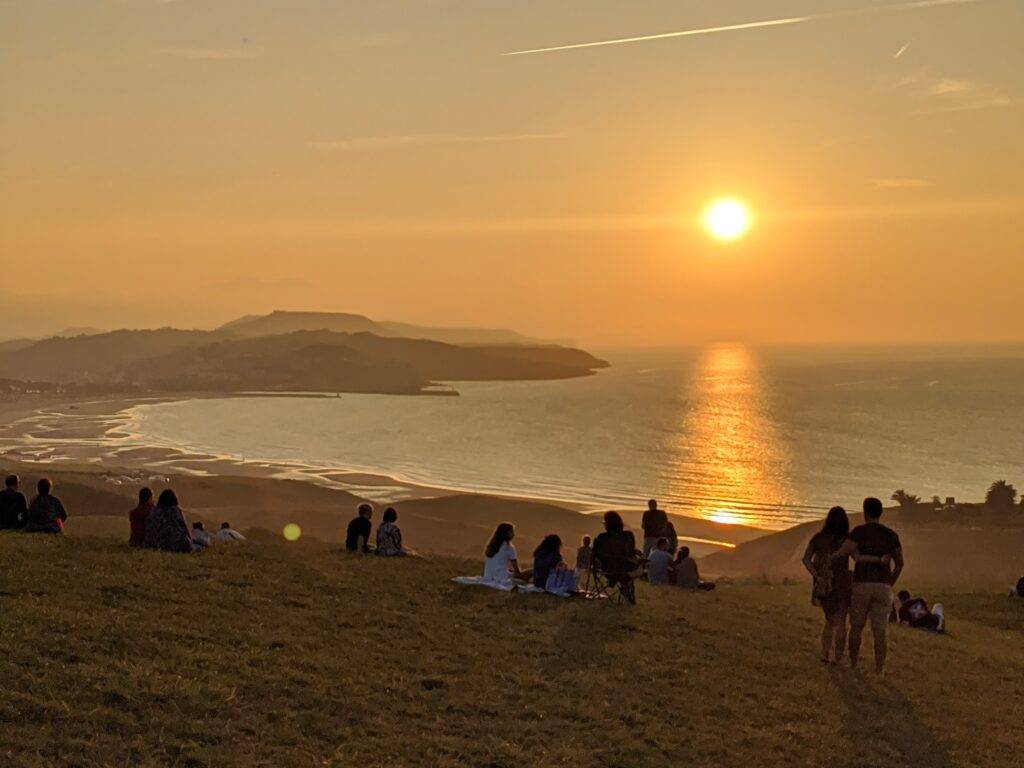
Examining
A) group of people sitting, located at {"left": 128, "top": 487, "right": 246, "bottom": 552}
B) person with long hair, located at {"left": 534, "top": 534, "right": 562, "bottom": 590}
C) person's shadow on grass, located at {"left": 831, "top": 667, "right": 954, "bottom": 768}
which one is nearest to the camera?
person's shadow on grass, located at {"left": 831, "top": 667, "right": 954, "bottom": 768}

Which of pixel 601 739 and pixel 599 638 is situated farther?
pixel 599 638

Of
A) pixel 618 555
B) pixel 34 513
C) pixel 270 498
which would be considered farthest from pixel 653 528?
pixel 270 498

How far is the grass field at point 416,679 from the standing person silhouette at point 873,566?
3.63 ft

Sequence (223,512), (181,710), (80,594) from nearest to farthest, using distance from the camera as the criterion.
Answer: (181,710), (80,594), (223,512)

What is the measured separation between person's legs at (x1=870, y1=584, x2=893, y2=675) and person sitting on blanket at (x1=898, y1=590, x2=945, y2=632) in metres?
6.01

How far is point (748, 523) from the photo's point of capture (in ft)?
209

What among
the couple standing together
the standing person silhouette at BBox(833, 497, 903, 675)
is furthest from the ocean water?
the standing person silhouette at BBox(833, 497, 903, 675)

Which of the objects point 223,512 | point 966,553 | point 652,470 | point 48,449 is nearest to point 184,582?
point 966,553

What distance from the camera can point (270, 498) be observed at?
63562mm

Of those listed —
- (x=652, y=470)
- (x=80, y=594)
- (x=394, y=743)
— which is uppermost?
(x=652, y=470)

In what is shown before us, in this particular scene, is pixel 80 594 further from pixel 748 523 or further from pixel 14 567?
pixel 748 523

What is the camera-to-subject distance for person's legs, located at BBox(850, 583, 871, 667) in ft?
43.2

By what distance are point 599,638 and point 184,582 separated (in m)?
6.47

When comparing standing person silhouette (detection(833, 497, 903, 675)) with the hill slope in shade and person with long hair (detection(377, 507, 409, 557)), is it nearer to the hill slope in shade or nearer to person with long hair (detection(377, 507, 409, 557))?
person with long hair (detection(377, 507, 409, 557))
